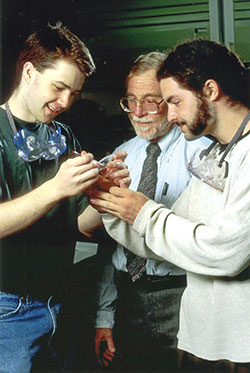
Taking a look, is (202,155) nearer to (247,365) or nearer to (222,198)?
(222,198)

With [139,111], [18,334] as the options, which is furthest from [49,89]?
[18,334]

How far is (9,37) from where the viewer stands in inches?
67.7

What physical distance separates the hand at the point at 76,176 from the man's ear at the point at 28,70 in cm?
36

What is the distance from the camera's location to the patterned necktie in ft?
5.48

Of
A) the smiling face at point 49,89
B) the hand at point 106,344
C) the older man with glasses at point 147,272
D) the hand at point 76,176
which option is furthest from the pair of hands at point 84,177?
the hand at point 106,344

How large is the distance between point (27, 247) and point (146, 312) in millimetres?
494

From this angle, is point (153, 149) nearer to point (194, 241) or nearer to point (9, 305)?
point (194, 241)

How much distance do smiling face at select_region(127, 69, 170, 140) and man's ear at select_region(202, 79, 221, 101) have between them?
162mm

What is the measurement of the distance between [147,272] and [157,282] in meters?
0.05

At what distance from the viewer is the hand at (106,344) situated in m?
1.71

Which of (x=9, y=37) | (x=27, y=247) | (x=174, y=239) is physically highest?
(x=9, y=37)

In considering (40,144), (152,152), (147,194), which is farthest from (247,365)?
(40,144)

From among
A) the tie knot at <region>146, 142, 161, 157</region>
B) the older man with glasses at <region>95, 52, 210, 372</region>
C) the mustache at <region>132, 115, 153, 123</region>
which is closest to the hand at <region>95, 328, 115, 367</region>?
the older man with glasses at <region>95, 52, 210, 372</region>

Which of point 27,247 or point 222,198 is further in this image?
point 27,247
